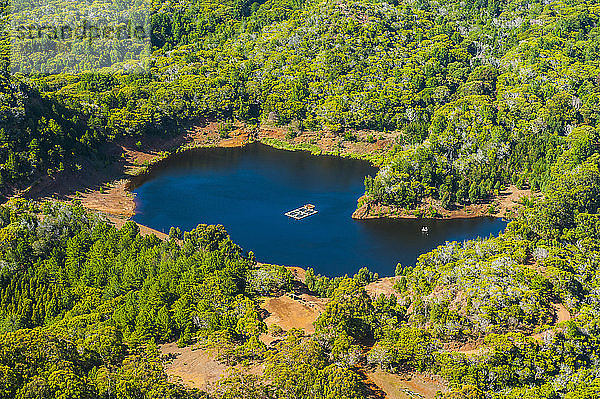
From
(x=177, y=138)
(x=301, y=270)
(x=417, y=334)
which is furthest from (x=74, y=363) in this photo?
(x=177, y=138)

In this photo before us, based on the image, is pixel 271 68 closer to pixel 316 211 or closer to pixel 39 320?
pixel 316 211

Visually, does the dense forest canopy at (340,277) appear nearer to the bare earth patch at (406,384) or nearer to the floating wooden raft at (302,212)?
the bare earth patch at (406,384)

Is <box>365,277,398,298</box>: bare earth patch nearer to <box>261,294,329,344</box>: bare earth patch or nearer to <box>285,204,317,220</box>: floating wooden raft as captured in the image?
<box>261,294,329,344</box>: bare earth patch

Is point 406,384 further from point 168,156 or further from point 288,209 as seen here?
point 168,156

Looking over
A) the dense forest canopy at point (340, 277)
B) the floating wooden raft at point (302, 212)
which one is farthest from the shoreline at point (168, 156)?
the floating wooden raft at point (302, 212)

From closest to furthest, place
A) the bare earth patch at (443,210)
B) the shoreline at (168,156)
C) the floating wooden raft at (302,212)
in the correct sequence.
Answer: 1. the floating wooden raft at (302,212)
2. the bare earth patch at (443,210)
3. the shoreline at (168,156)
